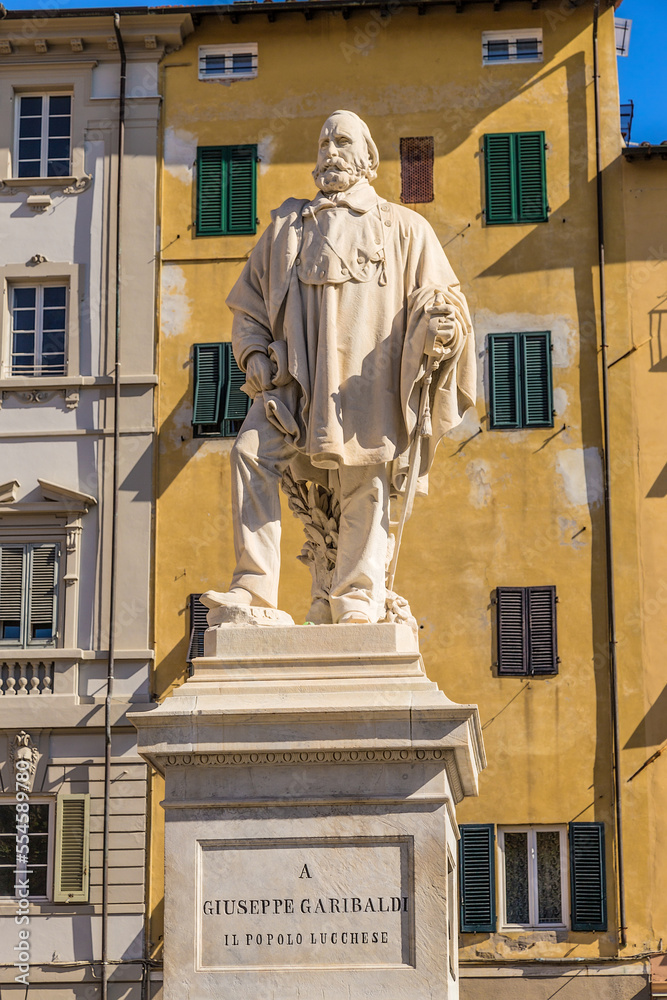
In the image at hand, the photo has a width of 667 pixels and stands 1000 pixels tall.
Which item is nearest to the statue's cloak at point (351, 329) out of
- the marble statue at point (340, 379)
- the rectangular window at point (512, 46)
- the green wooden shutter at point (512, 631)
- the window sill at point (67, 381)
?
the marble statue at point (340, 379)

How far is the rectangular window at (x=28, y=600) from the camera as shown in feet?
71.8

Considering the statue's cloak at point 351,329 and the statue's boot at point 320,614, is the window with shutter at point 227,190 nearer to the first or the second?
the statue's cloak at point 351,329

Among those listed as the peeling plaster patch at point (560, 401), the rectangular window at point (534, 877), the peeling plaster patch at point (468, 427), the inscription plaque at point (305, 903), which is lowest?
the rectangular window at point (534, 877)

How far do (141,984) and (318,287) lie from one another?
45.1ft

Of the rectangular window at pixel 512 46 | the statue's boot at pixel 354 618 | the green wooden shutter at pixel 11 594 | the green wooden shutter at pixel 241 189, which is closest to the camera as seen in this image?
the statue's boot at pixel 354 618

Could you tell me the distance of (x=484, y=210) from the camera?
74.8 feet

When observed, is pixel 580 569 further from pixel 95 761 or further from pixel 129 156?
pixel 129 156

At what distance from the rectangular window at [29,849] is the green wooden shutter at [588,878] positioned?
646 cm

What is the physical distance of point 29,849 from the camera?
21.2 meters

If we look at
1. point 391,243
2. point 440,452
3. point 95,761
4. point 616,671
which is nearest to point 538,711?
point 616,671

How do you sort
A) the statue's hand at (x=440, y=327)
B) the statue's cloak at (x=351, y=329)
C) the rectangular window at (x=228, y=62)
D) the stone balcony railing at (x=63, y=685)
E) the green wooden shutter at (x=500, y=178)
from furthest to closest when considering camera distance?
the rectangular window at (x=228, y=62)
the green wooden shutter at (x=500, y=178)
the stone balcony railing at (x=63, y=685)
the statue's cloak at (x=351, y=329)
the statue's hand at (x=440, y=327)

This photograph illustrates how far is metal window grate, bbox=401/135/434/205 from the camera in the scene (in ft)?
Result: 75.0

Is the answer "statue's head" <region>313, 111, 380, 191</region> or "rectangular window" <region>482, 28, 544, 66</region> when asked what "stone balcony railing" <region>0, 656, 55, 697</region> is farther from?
"statue's head" <region>313, 111, 380, 191</region>

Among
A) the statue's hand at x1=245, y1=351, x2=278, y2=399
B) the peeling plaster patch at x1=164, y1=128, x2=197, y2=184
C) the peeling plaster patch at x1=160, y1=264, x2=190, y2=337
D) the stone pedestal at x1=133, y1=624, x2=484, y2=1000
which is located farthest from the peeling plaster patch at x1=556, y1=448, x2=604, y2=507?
the stone pedestal at x1=133, y1=624, x2=484, y2=1000
